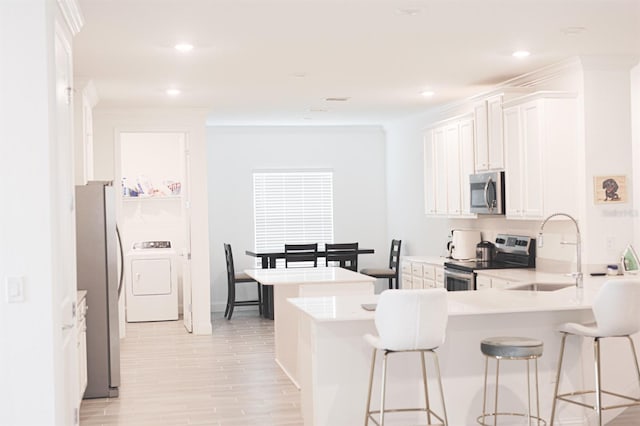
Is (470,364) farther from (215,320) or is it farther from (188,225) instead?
(215,320)

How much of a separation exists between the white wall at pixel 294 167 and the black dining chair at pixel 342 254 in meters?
1.24

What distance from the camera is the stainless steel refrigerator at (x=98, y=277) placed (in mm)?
6219

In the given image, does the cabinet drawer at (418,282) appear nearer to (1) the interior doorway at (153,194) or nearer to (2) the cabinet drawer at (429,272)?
(2) the cabinet drawer at (429,272)

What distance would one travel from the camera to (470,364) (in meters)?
4.81

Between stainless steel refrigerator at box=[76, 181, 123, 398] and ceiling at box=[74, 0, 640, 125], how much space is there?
1.12m

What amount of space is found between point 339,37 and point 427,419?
8.55 feet

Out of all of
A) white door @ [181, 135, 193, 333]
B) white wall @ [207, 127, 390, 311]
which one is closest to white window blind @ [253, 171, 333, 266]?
white wall @ [207, 127, 390, 311]

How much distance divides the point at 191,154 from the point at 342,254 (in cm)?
240

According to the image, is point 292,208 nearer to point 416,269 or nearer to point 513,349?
point 416,269

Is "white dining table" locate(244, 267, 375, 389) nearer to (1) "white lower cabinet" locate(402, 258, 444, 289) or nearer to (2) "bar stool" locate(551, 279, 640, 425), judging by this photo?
(1) "white lower cabinet" locate(402, 258, 444, 289)

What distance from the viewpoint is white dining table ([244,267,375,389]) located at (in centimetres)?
648

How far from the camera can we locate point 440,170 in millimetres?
8547

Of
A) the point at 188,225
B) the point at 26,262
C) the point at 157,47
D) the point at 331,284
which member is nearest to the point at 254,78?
the point at 157,47

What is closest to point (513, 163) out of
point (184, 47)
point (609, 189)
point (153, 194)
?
point (609, 189)
